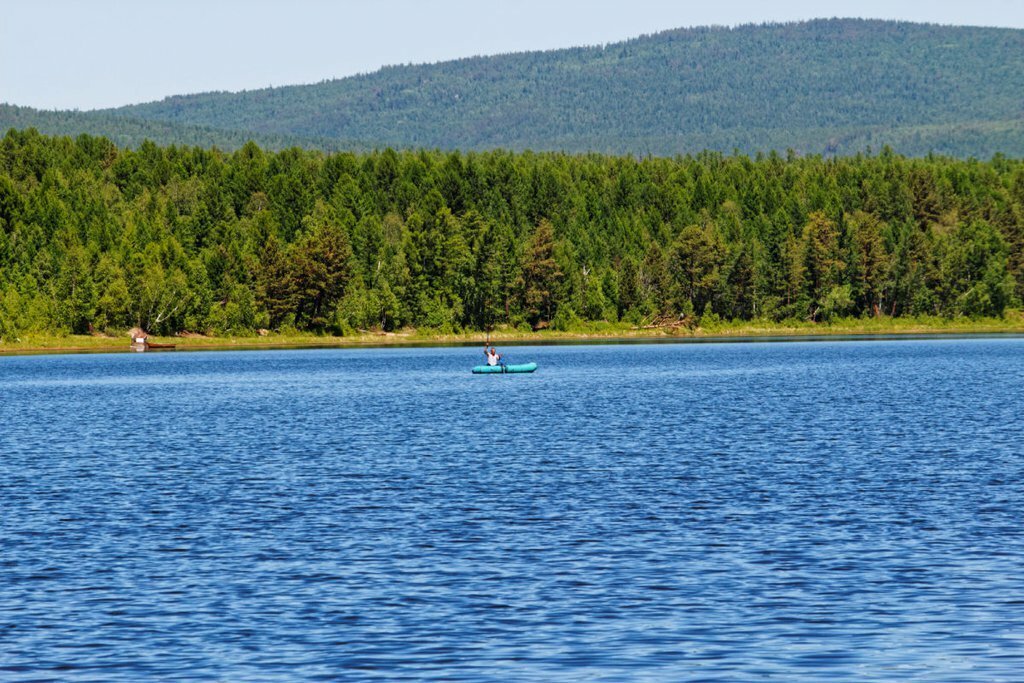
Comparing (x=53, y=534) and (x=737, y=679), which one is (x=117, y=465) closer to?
(x=53, y=534)

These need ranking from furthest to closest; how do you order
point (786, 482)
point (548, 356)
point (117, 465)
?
point (548, 356)
point (117, 465)
point (786, 482)

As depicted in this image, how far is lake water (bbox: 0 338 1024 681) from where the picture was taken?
26734mm

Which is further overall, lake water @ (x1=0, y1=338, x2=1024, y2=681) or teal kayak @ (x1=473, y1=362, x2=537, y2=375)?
teal kayak @ (x1=473, y1=362, x2=537, y2=375)

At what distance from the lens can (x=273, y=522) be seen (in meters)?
43.1

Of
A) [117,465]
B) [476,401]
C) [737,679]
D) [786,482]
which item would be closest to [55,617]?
[737,679]

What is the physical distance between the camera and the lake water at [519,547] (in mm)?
26734

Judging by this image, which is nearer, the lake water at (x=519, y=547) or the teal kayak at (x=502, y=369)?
the lake water at (x=519, y=547)

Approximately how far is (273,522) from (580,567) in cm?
1151

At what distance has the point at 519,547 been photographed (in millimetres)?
37781

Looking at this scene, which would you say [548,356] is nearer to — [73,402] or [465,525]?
[73,402]

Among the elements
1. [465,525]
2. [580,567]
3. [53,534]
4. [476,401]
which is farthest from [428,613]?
[476,401]

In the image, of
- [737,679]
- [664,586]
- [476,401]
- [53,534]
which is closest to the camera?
[737,679]

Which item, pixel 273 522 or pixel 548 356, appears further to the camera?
pixel 548 356

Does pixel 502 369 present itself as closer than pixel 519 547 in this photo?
No
